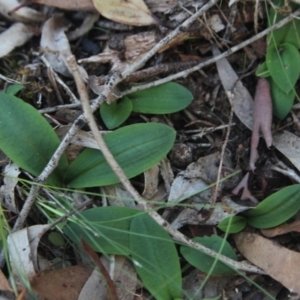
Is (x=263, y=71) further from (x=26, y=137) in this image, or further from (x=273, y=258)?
(x=26, y=137)

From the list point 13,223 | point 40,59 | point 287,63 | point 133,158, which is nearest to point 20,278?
point 13,223

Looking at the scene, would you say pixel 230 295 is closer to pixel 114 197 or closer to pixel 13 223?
pixel 114 197

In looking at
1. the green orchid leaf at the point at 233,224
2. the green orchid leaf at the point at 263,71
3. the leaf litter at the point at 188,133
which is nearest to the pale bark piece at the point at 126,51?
the leaf litter at the point at 188,133

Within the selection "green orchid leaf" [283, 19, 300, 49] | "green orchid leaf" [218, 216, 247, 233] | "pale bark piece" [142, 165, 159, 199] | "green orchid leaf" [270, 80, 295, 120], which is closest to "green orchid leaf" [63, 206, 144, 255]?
"pale bark piece" [142, 165, 159, 199]

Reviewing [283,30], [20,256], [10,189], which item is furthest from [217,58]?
[20,256]

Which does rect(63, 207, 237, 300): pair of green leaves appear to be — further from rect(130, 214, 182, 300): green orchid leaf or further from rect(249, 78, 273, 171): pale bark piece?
rect(249, 78, 273, 171): pale bark piece

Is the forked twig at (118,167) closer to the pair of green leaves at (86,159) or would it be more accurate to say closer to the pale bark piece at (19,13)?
the pair of green leaves at (86,159)
